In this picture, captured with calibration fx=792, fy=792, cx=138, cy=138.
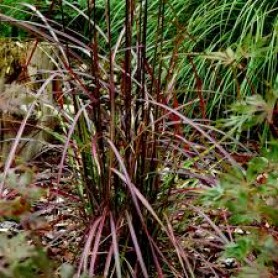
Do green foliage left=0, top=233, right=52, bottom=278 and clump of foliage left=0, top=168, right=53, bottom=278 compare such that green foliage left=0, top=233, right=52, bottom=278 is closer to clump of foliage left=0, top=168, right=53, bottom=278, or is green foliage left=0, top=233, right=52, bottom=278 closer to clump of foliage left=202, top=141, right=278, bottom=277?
clump of foliage left=0, top=168, right=53, bottom=278

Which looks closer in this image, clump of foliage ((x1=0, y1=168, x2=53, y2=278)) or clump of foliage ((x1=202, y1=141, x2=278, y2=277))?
clump of foliage ((x1=0, y1=168, x2=53, y2=278))

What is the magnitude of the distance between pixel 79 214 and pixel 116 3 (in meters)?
3.21

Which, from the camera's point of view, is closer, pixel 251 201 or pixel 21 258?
pixel 21 258

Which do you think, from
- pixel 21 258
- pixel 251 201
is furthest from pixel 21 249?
pixel 251 201

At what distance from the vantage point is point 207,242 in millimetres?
2455

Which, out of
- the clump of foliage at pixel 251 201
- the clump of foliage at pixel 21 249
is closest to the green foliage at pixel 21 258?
the clump of foliage at pixel 21 249

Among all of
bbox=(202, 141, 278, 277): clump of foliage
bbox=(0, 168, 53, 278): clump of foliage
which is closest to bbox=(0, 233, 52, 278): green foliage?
bbox=(0, 168, 53, 278): clump of foliage

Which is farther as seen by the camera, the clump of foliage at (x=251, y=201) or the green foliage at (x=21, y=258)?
the clump of foliage at (x=251, y=201)

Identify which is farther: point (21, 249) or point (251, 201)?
point (251, 201)

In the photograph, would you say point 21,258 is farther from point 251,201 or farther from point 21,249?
point 251,201

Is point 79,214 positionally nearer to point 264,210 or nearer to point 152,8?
point 264,210

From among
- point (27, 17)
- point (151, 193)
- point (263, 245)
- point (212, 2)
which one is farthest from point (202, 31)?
point (263, 245)

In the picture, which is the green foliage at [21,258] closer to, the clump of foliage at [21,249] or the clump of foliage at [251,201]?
the clump of foliage at [21,249]

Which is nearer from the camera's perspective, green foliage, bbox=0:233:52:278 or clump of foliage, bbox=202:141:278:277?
green foliage, bbox=0:233:52:278
